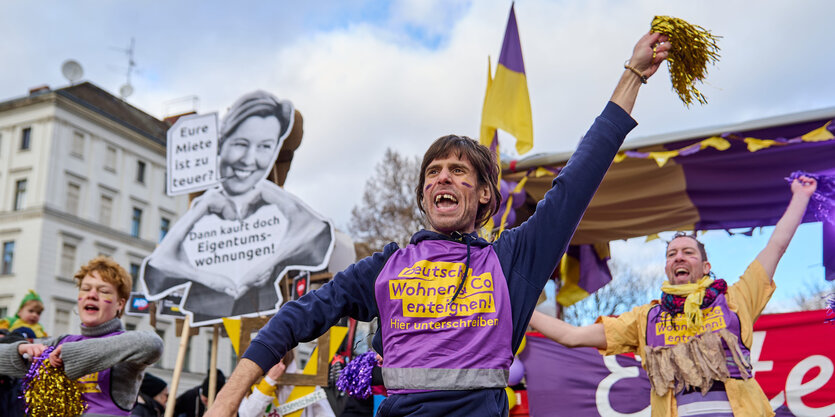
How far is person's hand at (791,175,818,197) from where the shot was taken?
14.6 ft

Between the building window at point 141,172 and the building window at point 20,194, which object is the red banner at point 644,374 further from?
the building window at point 141,172

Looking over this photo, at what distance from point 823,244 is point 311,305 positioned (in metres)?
5.00

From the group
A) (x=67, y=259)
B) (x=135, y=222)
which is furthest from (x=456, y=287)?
(x=135, y=222)

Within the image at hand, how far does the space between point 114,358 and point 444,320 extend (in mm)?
2542

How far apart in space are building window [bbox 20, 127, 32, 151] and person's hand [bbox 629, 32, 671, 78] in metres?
39.9

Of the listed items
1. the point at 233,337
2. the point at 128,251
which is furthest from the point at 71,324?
the point at 233,337

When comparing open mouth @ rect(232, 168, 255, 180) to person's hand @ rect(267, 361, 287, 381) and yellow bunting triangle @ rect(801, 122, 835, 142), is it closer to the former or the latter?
person's hand @ rect(267, 361, 287, 381)

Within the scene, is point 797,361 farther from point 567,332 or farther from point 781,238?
point 567,332

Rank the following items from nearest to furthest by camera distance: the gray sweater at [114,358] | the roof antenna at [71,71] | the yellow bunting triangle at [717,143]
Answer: the gray sweater at [114,358] < the yellow bunting triangle at [717,143] < the roof antenna at [71,71]

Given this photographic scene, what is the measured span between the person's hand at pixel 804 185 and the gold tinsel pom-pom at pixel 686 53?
232cm

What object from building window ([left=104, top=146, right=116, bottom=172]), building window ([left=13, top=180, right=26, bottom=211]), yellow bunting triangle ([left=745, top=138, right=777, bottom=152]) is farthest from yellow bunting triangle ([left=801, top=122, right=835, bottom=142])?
building window ([left=104, top=146, right=116, bottom=172])

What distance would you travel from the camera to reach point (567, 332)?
443 cm

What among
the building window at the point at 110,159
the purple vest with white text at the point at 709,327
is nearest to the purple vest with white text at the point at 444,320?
the purple vest with white text at the point at 709,327

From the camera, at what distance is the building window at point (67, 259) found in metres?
36.5
